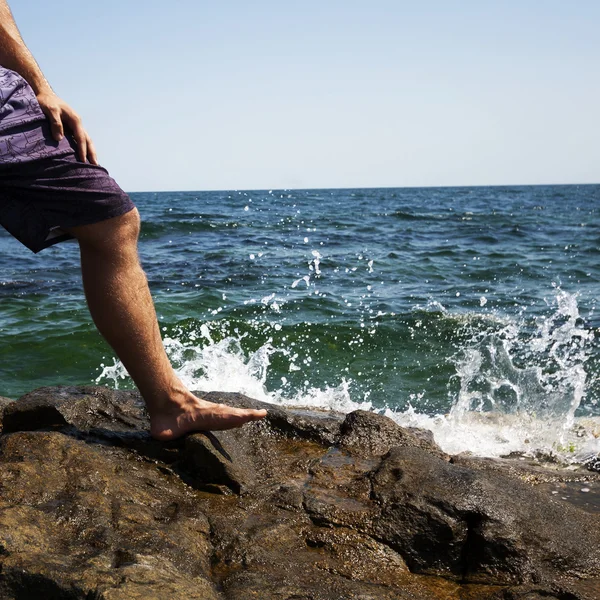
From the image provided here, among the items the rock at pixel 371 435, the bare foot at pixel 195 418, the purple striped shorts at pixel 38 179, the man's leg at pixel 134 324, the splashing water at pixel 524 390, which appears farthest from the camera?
the splashing water at pixel 524 390

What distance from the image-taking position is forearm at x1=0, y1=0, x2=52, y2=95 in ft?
8.50

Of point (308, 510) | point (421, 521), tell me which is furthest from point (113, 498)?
point (421, 521)

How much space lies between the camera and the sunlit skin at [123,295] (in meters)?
2.54

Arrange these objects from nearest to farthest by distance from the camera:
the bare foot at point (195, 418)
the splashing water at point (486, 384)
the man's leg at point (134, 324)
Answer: the man's leg at point (134, 324), the bare foot at point (195, 418), the splashing water at point (486, 384)

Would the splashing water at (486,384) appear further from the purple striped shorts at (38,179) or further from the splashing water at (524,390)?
the purple striped shorts at (38,179)

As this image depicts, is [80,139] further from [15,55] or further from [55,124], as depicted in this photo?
[15,55]

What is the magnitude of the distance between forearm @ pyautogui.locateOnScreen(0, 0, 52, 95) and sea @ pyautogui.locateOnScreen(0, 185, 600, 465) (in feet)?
10.9

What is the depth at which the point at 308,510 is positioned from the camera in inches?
99.7

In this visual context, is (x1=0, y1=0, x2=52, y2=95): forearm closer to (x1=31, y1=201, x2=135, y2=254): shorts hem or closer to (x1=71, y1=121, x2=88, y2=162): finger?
(x1=71, y1=121, x2=88, y2=162): finger

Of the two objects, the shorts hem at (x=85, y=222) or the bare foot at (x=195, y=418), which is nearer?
the shorts hem at (x=85, y=222)

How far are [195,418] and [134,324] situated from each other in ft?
1.42

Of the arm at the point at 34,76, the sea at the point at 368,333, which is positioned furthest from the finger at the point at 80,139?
the sea at the point at 368,333

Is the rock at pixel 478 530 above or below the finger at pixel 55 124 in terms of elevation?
below

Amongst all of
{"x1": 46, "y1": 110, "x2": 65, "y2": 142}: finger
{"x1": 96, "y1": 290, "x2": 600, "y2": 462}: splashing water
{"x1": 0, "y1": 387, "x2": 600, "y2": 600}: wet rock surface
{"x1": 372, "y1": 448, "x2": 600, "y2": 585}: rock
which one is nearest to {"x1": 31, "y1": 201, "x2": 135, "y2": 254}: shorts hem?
{"x1": 46, "y1": 110, "x2": 65, "y2": 142}: finger
